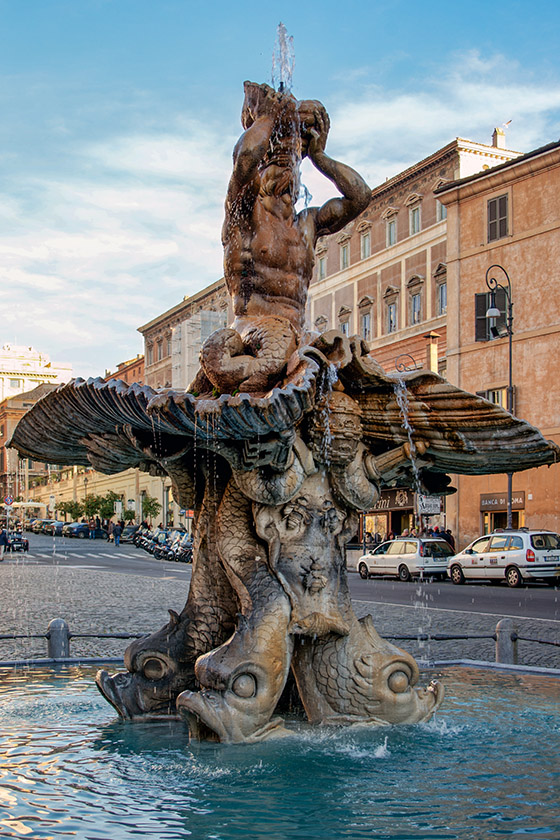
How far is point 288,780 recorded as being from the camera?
3.80 meters

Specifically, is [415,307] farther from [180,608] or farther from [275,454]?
[275,454]

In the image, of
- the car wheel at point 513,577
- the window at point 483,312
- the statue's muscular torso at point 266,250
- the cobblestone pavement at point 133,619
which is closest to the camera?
the statue's muscular torso at point 266,250

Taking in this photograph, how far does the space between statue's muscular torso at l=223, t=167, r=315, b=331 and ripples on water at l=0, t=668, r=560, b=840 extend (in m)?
2.25

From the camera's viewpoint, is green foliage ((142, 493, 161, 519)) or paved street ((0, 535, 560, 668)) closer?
paved street ((0, 535, 560, 668))

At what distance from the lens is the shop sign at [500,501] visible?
32.4m

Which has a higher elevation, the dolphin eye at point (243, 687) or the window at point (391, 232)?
the window at point (391, 232)

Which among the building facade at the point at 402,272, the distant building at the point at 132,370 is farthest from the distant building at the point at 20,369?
the building facade at the point at 402,272

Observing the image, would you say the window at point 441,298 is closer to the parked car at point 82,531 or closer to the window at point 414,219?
the window at point 414,219

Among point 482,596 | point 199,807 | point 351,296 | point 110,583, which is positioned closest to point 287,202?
point 199,807

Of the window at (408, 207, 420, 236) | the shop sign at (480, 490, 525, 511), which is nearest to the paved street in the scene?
the shop sign at (480, 490, 525, 511)

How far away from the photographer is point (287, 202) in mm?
5238

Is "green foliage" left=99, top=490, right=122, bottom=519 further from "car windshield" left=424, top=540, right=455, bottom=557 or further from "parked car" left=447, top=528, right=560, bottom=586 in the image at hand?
"parked car" left=447, top=528, right=560, bottom=586

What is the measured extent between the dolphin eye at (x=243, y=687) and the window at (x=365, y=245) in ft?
140

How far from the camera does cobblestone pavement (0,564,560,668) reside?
9461 millimetres
